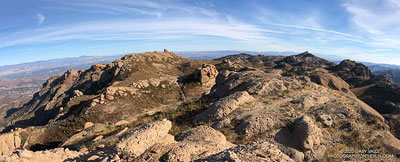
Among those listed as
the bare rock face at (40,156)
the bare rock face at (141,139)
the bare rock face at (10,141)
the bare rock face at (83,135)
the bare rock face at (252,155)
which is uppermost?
the bare rock face at (252,155)

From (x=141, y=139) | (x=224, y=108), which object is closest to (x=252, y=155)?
(x=141, y=139)

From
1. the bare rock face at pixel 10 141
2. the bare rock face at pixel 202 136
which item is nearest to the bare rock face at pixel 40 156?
the bare rock face at pixel 202 136

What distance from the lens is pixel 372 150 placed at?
16312mm

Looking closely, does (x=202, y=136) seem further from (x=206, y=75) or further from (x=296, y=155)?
(x=206, y=75)

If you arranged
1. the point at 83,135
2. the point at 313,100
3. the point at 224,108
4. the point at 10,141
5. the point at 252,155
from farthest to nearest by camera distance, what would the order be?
1. the point at 10,141
2. the point at 83,135
3. the point at 313,100
4. the point at 224,108
5. the point at 252,155

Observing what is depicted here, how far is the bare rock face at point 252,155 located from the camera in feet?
29.8

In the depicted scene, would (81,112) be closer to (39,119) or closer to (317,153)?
(39,119)

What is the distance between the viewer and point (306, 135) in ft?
52.5

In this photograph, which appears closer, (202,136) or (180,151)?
(180,151)

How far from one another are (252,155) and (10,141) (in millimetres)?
45602

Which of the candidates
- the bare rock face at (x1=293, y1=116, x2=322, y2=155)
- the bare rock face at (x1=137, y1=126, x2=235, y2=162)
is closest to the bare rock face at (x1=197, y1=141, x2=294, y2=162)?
the bare rock face at (x1=137, y1=126, x2=235, y2=162)

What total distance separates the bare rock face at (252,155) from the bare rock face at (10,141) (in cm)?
4212

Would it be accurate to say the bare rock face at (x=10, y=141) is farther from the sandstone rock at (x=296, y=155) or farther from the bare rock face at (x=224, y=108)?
the sandstone rock at (x=296, y=155)

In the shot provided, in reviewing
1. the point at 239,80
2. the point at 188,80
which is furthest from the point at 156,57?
the point at 239,80
